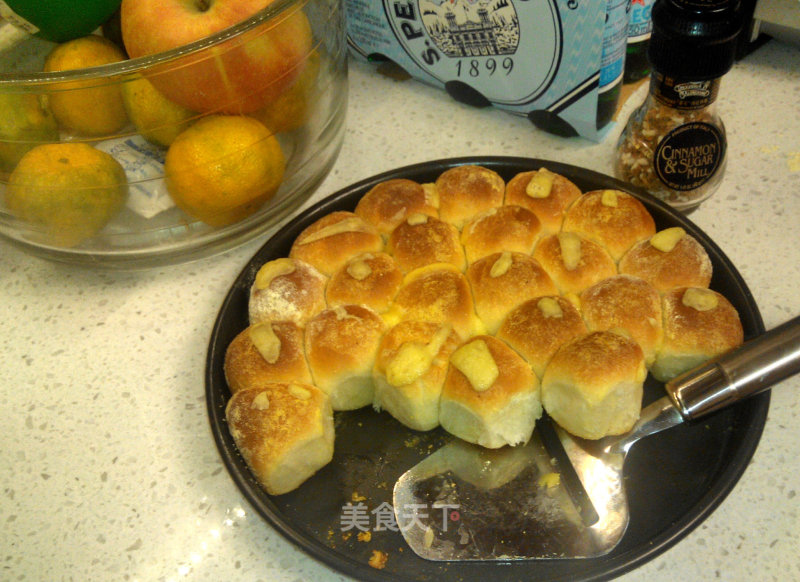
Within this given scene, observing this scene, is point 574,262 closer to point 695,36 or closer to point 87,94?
point 695,36

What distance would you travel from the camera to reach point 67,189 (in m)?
0.71

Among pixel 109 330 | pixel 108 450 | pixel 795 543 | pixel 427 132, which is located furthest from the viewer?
pixel 427 132

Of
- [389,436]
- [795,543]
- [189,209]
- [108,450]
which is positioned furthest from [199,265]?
[795,543]

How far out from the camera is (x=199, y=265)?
0.85 metres

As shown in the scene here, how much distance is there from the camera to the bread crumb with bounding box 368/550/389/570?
558mm

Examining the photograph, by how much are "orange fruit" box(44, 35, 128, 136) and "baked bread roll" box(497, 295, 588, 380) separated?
1.42 feet

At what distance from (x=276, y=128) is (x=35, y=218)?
0.28 meters

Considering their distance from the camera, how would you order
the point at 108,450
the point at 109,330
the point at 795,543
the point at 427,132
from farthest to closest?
1. the point at 427,132
2. the point at 109,330
3. the point at 108,450
4. the point at 795,543

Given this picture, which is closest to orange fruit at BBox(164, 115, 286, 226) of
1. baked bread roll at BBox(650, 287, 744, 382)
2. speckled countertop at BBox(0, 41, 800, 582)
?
speckled countertop at BBox(0, 41, 800, 582)

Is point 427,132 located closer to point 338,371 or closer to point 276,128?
point 276,128

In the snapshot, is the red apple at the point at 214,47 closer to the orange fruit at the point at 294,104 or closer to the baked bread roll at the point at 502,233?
the orange fruit at the point at 294,104

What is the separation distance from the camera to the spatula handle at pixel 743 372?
1.86 ft

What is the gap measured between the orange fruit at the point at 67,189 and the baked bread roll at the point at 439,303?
328mm

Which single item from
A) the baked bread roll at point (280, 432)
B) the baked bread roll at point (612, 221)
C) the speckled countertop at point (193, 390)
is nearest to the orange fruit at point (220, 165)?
the speckled countertop at point (193, 390)
